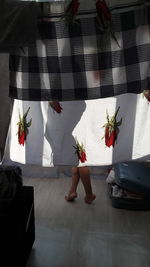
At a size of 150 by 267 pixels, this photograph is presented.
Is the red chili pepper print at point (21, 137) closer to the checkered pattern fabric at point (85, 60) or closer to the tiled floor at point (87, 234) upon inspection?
the checkered pattern fabric at point (85, 60)

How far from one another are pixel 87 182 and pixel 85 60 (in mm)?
988

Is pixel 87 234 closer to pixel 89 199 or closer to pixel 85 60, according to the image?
pixel 89 199

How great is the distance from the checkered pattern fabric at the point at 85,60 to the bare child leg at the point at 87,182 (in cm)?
70

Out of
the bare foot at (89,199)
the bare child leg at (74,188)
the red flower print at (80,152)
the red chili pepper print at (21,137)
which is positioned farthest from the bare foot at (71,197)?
the red chili pepper print at (21,137)

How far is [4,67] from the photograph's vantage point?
1573mm

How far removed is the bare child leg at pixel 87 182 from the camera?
1.96 m

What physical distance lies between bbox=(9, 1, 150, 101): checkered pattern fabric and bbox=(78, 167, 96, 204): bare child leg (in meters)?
0.70

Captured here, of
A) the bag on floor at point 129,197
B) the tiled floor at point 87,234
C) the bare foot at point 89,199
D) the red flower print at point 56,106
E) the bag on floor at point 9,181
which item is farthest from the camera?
the bare foot at point 89,199

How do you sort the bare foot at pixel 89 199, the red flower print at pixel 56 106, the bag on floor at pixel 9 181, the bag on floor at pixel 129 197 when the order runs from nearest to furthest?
the bag on floor at pixel 9 181 < the red flower print at pixel 56 106 < the bag on floor at pixel 129 197 < the bare foot at pixel 89 199

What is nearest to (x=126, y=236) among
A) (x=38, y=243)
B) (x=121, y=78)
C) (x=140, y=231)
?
(x=140, y=231)

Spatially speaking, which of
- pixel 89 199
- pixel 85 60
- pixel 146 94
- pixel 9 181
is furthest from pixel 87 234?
pixel 85 60

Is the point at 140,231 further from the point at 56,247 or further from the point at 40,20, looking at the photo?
the point at 40,20

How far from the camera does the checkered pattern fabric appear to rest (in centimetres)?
136

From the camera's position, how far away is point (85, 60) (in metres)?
1.41
